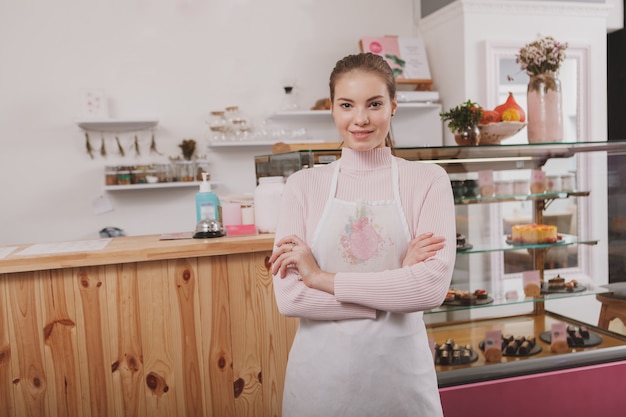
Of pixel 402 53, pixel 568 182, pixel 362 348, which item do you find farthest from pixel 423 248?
pixel 402 53

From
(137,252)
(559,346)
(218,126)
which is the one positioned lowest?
(559,346)

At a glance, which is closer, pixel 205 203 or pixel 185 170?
pixel 205 203

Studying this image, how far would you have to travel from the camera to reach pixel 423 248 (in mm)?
1409

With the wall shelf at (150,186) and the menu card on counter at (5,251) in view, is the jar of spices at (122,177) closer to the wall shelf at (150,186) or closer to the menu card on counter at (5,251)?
the wall shelf at (150,186)

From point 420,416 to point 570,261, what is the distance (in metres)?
1.74

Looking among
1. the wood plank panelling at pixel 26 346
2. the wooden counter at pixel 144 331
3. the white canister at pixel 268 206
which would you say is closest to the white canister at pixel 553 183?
the wooden counter at pixel 144 331

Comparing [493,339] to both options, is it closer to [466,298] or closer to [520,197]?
[466,298]

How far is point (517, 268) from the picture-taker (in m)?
2.87

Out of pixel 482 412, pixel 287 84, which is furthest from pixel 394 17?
pixel 482 412

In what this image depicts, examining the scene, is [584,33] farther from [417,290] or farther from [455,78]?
[417,290]

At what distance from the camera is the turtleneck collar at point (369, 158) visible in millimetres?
1557

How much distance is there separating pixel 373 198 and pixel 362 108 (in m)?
0.25

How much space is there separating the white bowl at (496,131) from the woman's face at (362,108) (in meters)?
1.14

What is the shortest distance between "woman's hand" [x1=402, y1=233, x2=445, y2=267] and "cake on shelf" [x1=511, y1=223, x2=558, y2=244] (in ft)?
4.95
